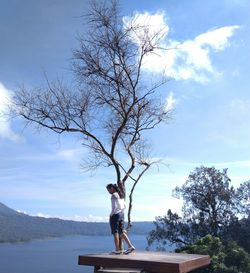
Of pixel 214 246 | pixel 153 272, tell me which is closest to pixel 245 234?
pixel 214 246

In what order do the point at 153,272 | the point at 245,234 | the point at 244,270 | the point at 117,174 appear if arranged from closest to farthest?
the point at 153,272
the point at 117,174
the point at 244,270
the point at 245,234

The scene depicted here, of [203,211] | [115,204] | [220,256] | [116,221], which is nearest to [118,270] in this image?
[116,221]

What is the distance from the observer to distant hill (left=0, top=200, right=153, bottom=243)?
11059 centimetres

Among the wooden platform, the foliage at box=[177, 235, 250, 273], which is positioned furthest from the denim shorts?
the foliage at box=[177, 235, 250, 273]

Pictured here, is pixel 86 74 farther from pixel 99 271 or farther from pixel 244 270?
pixel 244 270

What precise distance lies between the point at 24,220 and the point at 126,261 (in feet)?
452

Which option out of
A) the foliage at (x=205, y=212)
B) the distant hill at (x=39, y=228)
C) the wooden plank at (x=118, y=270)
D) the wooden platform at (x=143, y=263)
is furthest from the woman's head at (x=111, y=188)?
the distant hill at (x=39, y=228)

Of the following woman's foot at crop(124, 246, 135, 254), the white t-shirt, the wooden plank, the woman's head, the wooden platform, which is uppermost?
the woman's head

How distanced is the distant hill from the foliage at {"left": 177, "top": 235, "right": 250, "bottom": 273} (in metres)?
98.6

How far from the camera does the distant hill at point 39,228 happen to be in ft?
363

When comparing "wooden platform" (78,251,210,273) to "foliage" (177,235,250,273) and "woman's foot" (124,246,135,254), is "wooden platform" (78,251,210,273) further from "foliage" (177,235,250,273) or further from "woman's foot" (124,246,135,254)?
"foliage" (177,235,250,273)

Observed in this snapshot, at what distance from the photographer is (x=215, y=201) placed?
19266 millimetres

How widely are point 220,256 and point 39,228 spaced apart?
122m

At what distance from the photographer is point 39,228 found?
420 ft
